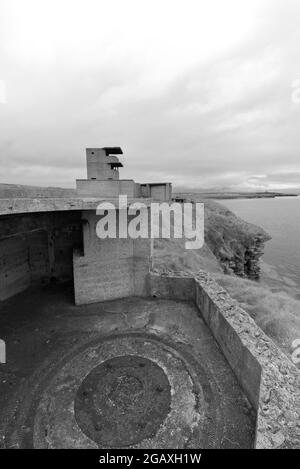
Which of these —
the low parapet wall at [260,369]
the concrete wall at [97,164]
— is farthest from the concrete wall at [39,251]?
the low parapet wall at [260,369]

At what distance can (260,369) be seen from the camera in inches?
236

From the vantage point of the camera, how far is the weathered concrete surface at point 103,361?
561 cm

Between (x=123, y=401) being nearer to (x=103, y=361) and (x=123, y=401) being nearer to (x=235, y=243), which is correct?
(x=103, y=361)

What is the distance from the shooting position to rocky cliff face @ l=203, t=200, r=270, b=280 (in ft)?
108

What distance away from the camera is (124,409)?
20.5ft

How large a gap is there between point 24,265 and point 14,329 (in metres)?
4.57

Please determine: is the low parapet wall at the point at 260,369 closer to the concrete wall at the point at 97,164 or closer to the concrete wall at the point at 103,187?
the concrete wall at the point at 103,187

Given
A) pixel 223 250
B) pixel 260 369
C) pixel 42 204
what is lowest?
pixel 223 250

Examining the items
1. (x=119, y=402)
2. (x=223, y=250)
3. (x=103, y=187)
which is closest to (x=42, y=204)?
(x=119, y=402)

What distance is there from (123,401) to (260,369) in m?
4.02

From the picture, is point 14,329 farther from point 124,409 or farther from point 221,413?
point 221,413

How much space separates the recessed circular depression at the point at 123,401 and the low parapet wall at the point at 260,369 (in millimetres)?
2436

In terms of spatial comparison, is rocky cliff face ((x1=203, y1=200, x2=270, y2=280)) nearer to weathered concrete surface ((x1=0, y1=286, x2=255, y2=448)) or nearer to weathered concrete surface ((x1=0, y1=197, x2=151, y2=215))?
weathered concrete surface ((x1=0, y1=286, x2=255, y2=448))

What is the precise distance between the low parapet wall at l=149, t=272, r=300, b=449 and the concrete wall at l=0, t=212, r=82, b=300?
866 cm
